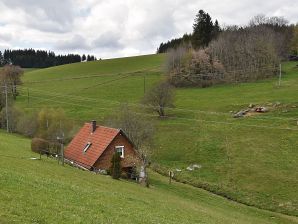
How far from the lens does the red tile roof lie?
156ft

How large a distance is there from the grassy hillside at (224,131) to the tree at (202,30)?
17.7m

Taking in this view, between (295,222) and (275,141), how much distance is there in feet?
81.3

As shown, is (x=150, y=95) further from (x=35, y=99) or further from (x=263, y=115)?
(x=35, y=99)

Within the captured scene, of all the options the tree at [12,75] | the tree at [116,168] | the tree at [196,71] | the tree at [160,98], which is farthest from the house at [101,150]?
the tree at [12,75]

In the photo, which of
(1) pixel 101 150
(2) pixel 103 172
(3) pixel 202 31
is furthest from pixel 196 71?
(2) pixel 103 172

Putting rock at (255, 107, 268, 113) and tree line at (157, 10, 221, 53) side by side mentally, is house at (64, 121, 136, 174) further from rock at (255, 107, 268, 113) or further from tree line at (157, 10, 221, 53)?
tree line at (157, 10, 221, 53)

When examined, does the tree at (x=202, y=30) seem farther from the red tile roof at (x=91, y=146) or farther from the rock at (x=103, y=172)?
the rock at (x=103, y=172)

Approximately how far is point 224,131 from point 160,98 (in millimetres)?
14845

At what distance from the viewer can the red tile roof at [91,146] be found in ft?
156

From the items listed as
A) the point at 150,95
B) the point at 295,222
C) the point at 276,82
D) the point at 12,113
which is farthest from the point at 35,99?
the point at 295,222

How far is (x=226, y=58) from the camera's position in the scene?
114438 mm

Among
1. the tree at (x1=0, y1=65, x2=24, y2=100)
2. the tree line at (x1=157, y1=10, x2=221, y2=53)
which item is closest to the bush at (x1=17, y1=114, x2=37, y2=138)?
the tree at (x1=0, y1=65, x2=24, y2=100)

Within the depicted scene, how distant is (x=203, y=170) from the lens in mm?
52250

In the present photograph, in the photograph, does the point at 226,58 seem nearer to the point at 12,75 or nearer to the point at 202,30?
the point at 202,30
